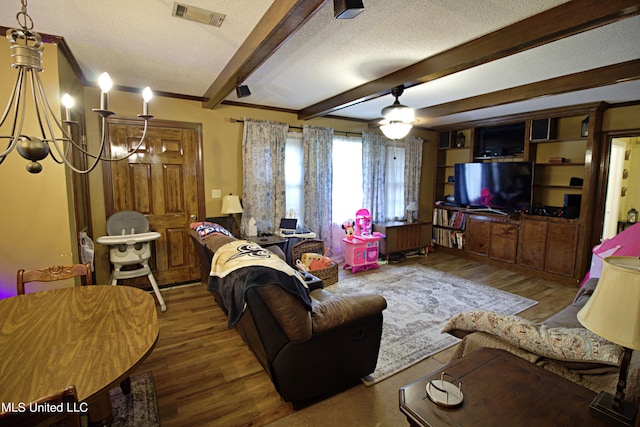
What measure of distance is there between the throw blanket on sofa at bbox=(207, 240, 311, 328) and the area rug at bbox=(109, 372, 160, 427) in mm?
906

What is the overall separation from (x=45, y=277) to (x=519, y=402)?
275 centimetres

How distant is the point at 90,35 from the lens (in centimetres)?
231

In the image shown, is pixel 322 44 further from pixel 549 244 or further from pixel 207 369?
pixel 549 244

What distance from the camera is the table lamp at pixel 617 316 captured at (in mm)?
922

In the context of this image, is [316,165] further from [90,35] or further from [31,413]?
[31,413]

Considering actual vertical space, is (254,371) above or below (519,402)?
below

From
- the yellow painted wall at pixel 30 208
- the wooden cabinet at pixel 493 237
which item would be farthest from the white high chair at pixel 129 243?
the wooden cabinet at pixel 493 237

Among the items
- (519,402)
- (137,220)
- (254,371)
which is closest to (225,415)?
(254,371)

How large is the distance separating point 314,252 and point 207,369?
2.25 metres

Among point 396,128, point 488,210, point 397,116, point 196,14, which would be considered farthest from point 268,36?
point 488,210

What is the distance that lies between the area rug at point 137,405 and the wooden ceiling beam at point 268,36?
98.9 inches

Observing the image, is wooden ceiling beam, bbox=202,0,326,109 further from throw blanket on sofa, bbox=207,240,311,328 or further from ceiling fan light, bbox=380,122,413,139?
ceiling fan light, bbox=380,122,413,139

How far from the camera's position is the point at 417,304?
3596 millimetres

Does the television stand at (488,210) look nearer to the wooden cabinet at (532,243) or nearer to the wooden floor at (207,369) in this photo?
the wooden cabinet at (532,243)
